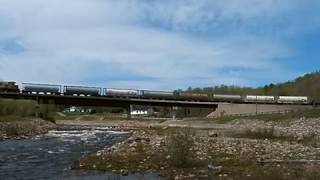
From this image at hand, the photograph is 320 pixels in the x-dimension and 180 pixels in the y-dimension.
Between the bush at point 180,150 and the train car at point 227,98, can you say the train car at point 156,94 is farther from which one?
the bush at point 180,150

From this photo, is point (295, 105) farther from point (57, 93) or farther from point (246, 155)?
point (246, 155)

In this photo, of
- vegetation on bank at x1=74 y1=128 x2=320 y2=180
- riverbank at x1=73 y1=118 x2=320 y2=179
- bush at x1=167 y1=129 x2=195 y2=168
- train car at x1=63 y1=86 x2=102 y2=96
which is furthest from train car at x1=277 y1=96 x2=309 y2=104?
bush at x1=167 y1=129 x2=195 y2=168

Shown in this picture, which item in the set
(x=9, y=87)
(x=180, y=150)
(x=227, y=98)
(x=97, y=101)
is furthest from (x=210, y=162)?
(x=227, y=98)

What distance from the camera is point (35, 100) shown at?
123 meters

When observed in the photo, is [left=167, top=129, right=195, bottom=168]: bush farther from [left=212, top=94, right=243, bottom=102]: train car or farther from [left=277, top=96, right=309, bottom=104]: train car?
[left=277, top=96, right=309, bottom=104]: train car

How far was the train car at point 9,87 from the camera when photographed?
396 feet

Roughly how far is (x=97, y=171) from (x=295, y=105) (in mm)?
119347

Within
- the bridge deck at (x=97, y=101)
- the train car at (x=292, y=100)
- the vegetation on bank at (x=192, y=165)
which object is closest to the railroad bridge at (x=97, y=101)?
the bridge deck at (x=97, y=101)

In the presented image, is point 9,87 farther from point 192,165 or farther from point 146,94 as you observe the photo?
point 192,165

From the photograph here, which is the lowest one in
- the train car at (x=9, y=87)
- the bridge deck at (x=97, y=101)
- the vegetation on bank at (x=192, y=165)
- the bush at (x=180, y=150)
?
the vegetation on bank at (x=192, y=165)

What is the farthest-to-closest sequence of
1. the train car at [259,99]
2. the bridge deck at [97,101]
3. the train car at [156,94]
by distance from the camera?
the train car at [259,99] < the train car at [156,94] < the bridge deck at [97,101]

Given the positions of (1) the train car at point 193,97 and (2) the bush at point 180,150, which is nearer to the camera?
(2) the bush at point 180,150

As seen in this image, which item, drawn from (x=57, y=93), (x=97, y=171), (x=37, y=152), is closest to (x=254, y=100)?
(x=57, y=93)

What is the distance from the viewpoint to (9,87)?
122 m
